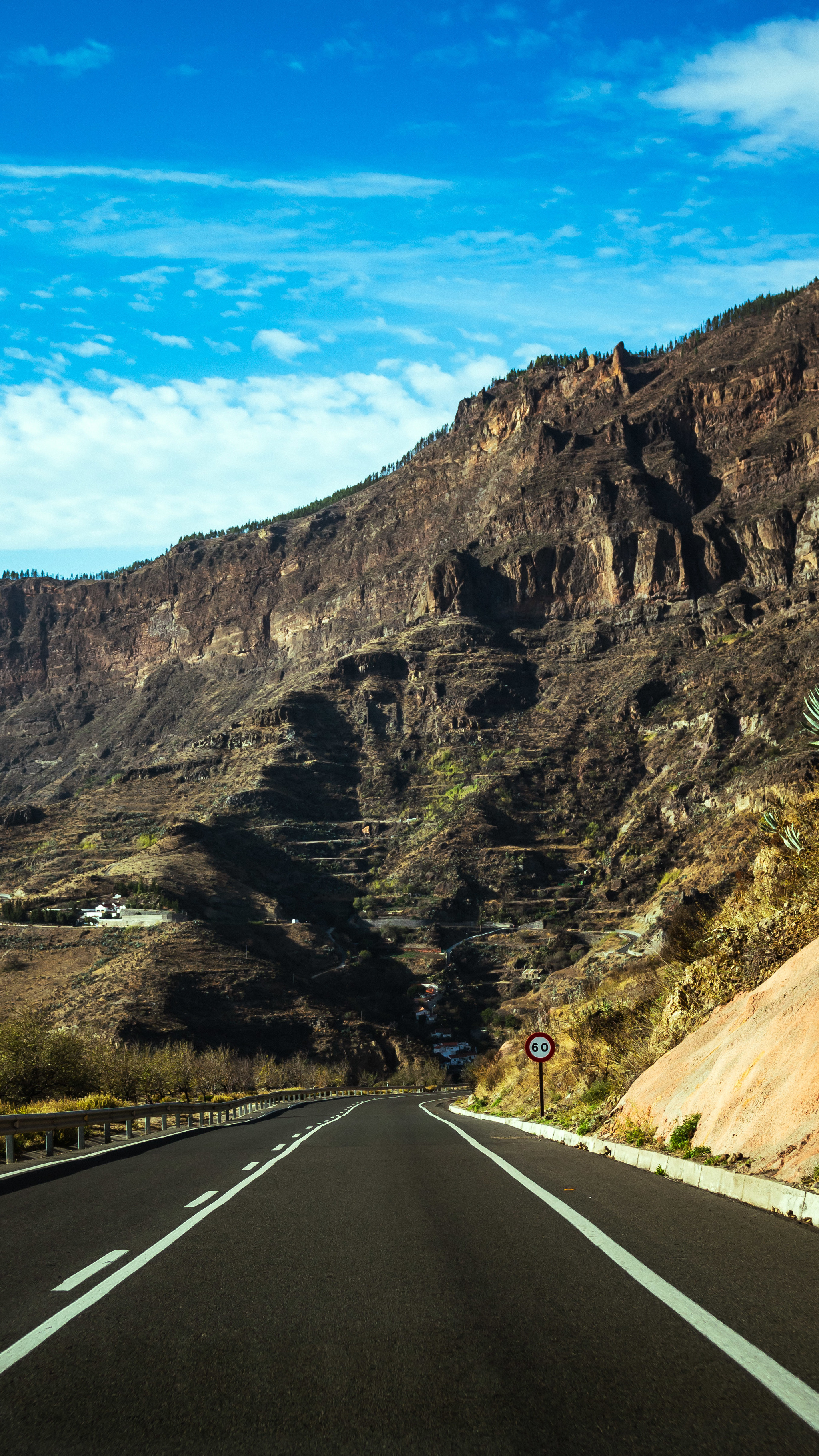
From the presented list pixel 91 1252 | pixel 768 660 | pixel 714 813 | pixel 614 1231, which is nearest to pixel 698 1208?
pixel 614 1231

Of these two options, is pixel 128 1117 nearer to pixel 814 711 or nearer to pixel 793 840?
pixel 793 840

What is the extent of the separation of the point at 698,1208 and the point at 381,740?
6297 inches

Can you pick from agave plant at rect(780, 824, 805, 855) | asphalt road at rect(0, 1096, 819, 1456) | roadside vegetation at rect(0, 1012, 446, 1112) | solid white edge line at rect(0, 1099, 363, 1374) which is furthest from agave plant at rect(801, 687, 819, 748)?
roadside vegetation at rect(0, 1012, 446, 1112)

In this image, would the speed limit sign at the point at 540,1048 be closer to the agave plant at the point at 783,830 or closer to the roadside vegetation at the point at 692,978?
the roadside vegetation at the point at 692,978

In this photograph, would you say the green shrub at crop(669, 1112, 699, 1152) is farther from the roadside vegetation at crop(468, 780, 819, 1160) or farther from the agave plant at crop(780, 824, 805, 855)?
the agave plant at crop(780, 824, 805, 855)

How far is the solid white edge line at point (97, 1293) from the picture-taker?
5133mm

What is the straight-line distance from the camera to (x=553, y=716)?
15812cm

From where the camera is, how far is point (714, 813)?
114 meters

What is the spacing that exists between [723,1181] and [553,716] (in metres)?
150

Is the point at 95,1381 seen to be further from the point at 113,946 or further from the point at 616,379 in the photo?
the point at 616,379

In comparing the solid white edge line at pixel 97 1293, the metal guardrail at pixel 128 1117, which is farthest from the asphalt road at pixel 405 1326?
the metal guardrail at pixel 128 1117

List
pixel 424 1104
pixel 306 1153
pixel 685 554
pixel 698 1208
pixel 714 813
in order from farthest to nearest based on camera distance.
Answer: pixel 685 554
pixel 714 813
pixel 424 1104
pixel 306 1153
pixel 698 1208

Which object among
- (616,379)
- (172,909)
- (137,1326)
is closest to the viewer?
(137,1326)

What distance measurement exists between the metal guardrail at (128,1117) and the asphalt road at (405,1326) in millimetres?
4853
